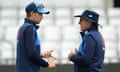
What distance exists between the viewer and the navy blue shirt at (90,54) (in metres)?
3.19

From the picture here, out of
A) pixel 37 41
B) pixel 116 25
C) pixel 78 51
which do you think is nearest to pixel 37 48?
pixel 37 41

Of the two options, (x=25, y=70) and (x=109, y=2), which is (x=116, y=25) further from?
(x=25, y=70)

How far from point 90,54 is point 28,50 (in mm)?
478

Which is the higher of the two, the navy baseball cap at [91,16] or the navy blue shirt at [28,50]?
the navy baseball cap at [91,16]

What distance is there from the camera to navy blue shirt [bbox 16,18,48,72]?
10.4 ft

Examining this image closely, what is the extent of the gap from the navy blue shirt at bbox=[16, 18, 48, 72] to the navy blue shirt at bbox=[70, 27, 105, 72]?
11.3 inches

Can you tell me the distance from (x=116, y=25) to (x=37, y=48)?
3.79 m

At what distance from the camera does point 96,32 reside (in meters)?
3.30

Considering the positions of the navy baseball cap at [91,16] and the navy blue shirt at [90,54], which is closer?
the navy blue shirt at [90,54]

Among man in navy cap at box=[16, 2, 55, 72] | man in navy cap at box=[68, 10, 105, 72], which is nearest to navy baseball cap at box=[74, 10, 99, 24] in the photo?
man in navy cap at box=[68, 10, 105, 72]

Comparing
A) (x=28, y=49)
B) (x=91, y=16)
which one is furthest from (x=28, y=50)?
(x=91, y=16)

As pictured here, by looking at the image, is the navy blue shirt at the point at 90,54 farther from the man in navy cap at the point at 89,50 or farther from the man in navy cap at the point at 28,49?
the man in navy cap at the point at 28,49

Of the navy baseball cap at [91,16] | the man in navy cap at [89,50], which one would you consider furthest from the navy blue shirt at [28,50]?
the navy baseball cap at [91,16]

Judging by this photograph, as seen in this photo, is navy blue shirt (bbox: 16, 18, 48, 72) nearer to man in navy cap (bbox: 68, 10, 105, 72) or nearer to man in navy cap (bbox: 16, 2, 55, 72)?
man in navy cap (bbox: 16, 2, 55, 72)
